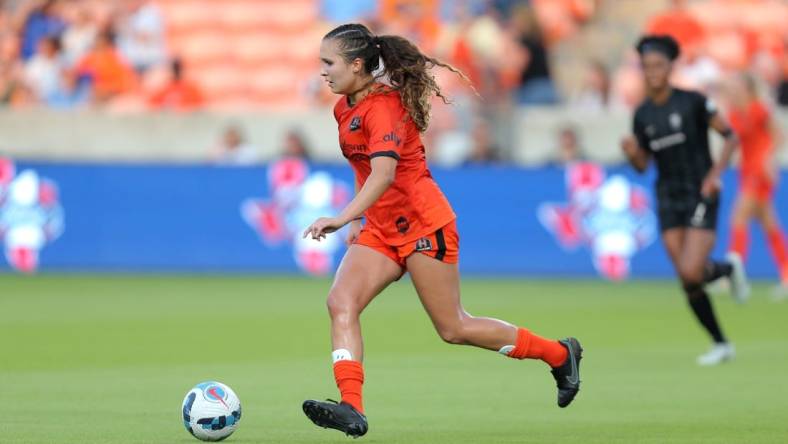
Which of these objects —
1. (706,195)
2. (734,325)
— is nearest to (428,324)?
(734,325)

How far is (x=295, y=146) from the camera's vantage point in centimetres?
2088

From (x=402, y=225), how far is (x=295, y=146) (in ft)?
42.0

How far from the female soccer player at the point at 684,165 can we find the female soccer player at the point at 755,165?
594cm

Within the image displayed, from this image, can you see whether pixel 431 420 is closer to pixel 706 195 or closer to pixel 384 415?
pixel 384 415

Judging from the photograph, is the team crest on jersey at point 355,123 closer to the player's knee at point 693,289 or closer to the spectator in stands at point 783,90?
the player's knee at point 693,289

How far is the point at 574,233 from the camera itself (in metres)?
20.5

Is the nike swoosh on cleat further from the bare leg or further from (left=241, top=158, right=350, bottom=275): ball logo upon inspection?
(left=241, top=158, right=350, bottom=275): ball logo

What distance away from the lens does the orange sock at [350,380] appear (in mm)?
7742

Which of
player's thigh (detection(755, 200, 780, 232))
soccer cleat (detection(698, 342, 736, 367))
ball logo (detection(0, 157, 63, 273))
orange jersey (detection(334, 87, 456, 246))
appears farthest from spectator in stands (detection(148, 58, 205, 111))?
orange jersey (detection(334, 87, 456, 246))

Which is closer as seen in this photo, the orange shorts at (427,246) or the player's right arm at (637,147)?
the orange shorts at (427,246)

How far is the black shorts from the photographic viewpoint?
39.7 feet

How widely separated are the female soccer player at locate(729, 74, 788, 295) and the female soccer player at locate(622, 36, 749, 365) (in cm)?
594

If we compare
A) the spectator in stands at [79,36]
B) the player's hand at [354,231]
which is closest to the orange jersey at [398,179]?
the player's hand at [354,231]

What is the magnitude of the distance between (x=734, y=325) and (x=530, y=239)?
5870 millimetres
